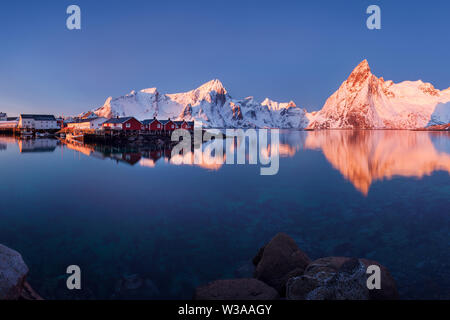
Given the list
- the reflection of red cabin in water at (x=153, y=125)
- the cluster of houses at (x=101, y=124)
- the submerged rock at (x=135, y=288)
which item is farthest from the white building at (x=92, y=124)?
the submerged rock at (x=135, y=288)

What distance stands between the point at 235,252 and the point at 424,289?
6.23 m

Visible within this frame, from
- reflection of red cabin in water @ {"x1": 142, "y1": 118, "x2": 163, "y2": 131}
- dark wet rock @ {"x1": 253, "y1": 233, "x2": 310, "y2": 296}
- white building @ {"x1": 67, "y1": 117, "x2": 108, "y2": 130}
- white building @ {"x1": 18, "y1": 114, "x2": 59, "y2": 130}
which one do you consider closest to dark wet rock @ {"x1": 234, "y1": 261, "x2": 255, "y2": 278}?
dark wet rock @ {"x1": 253, "y1": 233, "x2": 310, "y2": 296}

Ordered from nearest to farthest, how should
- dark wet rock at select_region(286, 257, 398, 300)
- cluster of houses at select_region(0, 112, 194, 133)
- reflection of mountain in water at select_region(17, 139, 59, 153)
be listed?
dark wet rock at select_region(286, 257, 398, 300)
reflection of mountain in water at select_region(17, 139, 59, 153)
cluster of houses at select_region(0, 112, 194, 133)

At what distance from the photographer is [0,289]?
5672mm

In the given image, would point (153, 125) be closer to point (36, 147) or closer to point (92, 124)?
point (92, 124)

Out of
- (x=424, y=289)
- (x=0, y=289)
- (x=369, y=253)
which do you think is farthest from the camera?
(x=369, y=253)

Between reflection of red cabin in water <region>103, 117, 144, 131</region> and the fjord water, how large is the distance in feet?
175

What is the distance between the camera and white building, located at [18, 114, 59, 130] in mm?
100188

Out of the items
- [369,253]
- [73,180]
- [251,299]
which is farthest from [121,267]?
[73,180]

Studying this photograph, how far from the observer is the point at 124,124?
78000 millimetres

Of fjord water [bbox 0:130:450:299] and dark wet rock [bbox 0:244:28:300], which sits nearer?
dark wet rock [bbox 0:244:28:300]

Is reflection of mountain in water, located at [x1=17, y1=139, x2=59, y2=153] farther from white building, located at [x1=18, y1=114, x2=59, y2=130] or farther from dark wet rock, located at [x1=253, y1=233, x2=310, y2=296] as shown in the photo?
dark wet rock, located at [x1=253, y1=233, x2=310, y2=296]

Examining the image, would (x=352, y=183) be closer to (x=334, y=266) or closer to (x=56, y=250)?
(x=334, y=266)

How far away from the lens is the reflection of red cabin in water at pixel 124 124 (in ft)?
255
